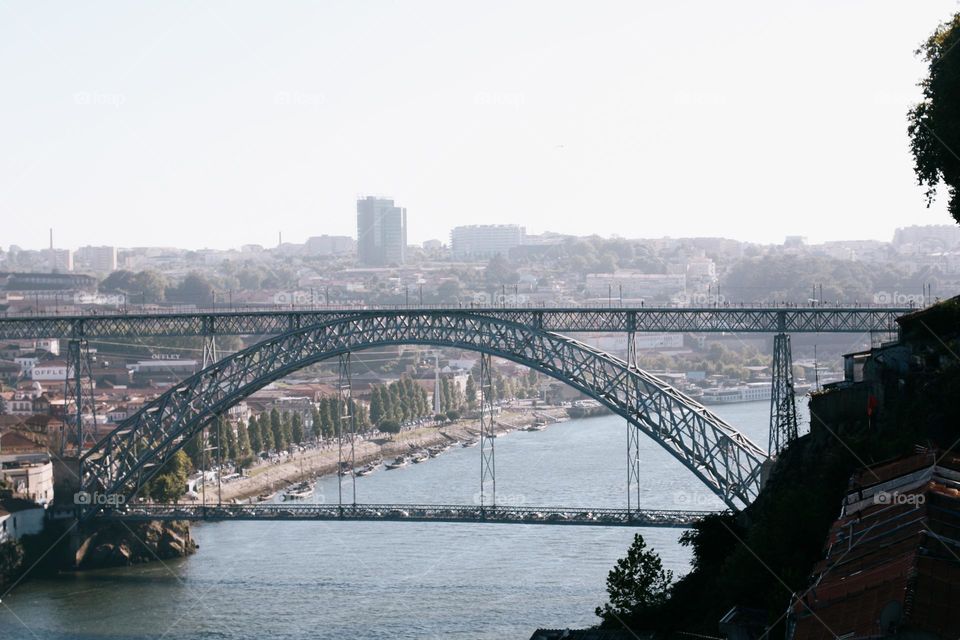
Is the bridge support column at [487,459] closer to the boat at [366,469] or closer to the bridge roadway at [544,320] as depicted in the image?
the bridge roadway at [544,320]

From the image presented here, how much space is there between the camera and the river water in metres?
26.1

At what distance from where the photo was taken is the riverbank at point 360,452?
4328cm

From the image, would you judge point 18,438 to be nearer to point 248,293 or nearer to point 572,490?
point 572,490

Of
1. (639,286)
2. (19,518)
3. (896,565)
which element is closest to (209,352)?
(19,518)

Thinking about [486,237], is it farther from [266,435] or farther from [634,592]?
[634,592]

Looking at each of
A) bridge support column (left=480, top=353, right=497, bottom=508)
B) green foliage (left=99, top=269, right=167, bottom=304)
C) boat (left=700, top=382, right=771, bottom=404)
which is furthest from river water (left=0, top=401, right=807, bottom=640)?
green foliage (left=99, top=269, right=167, bottom=304)

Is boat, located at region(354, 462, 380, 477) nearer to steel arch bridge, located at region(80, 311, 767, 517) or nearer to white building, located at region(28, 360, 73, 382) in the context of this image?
steel arch bridge, located at region(80, 311, 767, 517)

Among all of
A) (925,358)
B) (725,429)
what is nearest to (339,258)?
(725,429)

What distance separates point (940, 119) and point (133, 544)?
755 inches

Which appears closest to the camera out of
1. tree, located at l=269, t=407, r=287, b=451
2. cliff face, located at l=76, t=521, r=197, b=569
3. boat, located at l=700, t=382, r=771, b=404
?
cliff face, located at l=76, t=521, r=197, b=569

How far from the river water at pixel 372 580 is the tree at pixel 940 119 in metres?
8.10

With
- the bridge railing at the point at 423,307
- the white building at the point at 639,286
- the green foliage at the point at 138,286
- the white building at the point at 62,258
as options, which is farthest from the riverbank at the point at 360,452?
the white building at the point at 62,258

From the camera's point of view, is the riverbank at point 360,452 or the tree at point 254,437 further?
the tree at point 254,437

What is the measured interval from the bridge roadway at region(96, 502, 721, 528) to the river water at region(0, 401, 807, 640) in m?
0.91
